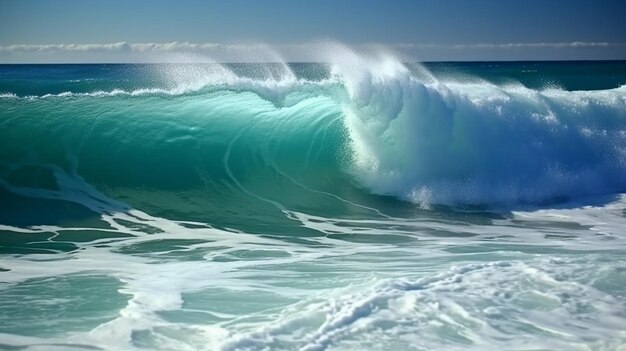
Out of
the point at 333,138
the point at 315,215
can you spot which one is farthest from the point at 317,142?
the point at 315,215

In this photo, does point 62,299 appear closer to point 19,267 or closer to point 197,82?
point 19,267

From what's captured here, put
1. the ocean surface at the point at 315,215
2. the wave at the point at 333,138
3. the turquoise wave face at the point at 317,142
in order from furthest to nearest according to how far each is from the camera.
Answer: the wave at the point at 333,138 < the turquoise wave face at the point at 317,142 < the ocean surface at the point at 315,215

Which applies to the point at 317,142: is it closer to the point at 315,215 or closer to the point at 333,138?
the point at 333,138

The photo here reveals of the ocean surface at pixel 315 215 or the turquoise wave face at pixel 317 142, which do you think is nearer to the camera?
the ocean surface at pixel 315 215

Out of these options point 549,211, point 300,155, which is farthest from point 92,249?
point 549,211

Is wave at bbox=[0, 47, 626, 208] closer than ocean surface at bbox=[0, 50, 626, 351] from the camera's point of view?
No
